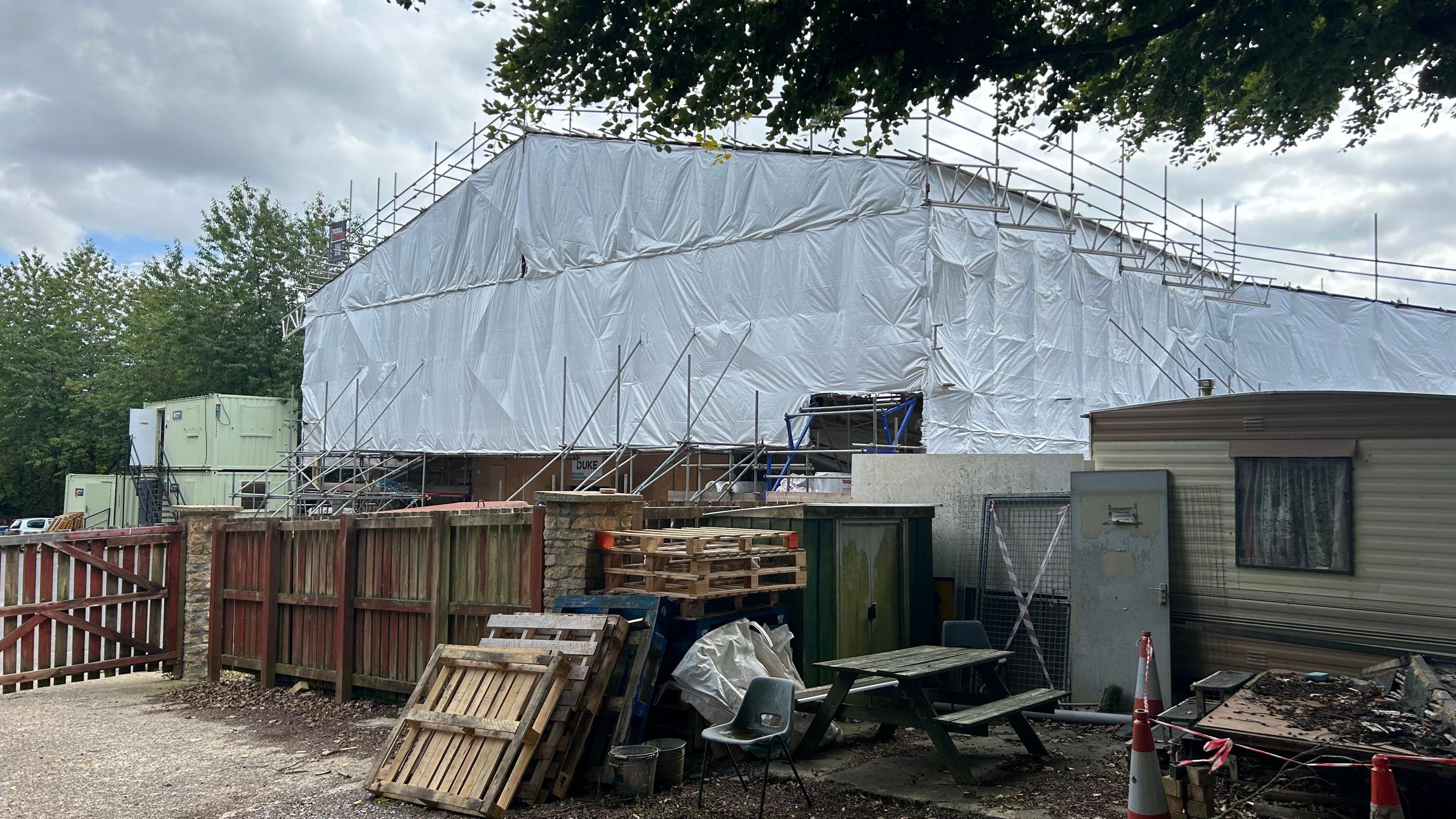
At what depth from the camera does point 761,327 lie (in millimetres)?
18328

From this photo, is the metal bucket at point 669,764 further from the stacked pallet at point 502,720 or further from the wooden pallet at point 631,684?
the stacked pallet at point 502,720

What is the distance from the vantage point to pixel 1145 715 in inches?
211

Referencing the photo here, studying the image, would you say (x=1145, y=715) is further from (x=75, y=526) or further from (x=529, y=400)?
(x=75, y=526)

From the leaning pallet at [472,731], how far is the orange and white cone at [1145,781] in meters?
3.70

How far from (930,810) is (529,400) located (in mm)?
17758

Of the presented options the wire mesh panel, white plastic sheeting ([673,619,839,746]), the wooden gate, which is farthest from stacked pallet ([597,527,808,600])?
the wooden gate

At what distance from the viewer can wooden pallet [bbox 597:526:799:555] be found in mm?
7816

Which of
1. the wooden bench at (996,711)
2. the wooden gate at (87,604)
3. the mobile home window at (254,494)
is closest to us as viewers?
the wooden bench at (996,711)

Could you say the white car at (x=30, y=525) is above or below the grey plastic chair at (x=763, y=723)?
below

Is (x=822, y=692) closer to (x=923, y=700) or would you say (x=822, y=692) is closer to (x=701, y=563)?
(x=923, y=700)

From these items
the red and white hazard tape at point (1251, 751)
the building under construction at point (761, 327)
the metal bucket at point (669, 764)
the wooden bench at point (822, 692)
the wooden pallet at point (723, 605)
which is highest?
the building under construction at point (761, 327)

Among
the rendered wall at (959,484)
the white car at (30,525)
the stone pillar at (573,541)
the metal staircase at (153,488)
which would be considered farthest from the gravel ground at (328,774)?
the white car at (30,525)

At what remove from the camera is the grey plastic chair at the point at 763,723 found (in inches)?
254

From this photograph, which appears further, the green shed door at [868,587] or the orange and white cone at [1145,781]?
the green shed door at [868,587]
